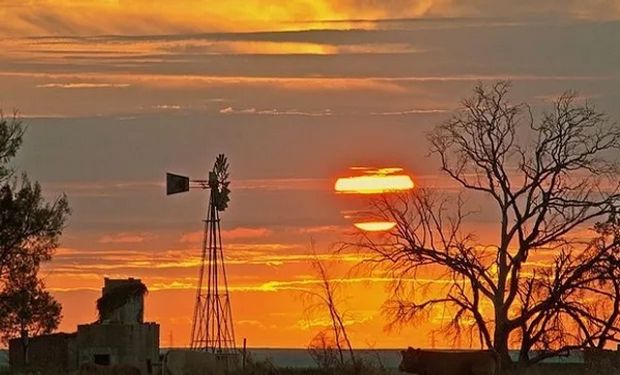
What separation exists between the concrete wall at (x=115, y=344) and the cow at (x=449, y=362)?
1399 centimetres

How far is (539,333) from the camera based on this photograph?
5419 centimetres

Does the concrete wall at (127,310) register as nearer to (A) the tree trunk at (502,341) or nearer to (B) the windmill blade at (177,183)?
(B) the windmill blade at (177,183)

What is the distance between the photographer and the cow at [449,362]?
4609 centimetres

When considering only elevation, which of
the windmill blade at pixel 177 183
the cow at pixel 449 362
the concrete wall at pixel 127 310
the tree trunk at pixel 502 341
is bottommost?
the cow at pixel 449 362

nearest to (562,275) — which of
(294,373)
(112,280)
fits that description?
(294,373)

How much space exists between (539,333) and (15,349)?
20645 millimetres

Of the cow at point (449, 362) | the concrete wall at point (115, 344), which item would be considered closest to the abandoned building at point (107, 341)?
the concrete wall at point (115, 344)

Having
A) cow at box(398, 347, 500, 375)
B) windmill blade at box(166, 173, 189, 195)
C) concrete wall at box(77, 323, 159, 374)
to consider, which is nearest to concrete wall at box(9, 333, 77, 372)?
concrete wall at box(77, 323, 159, 374)

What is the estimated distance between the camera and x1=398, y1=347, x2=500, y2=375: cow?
46094 millimetres

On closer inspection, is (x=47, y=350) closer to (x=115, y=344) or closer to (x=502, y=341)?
(x=115, y=344)

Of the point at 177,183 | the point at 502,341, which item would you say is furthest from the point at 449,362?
the point at 177,183

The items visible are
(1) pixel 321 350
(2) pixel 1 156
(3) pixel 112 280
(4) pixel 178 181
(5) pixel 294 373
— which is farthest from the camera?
(3) pixel 112 280

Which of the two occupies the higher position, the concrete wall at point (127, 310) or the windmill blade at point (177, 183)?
the windmill blade at point (177, 183)

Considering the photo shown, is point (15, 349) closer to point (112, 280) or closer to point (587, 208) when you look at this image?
point (112, 280)
